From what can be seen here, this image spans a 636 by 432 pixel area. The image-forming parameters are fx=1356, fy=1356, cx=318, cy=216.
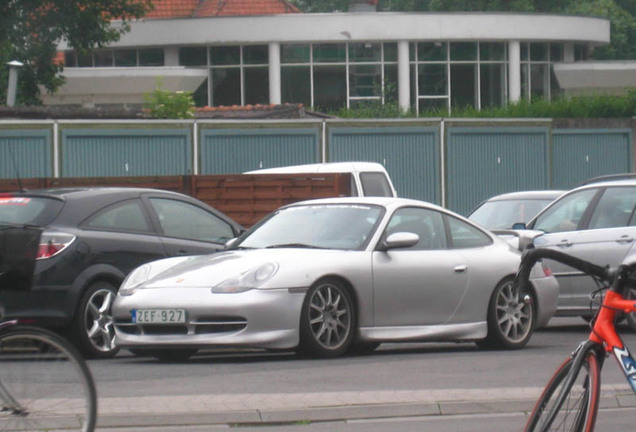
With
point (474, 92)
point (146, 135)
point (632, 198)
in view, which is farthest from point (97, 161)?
point (474, 92)

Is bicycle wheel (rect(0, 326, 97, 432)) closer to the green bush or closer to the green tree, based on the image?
the green bush

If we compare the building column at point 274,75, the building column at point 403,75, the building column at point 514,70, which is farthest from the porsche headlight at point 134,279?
the building column at point 514,70

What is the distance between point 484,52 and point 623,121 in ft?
52.8

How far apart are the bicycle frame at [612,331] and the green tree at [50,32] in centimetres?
3857

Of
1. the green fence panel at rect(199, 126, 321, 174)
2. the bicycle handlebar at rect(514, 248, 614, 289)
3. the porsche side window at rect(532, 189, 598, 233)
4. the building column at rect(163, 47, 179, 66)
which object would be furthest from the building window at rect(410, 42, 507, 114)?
the bicycle handlebar at rect(514, 248, 614, 289)

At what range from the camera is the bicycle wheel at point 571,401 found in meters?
4.55

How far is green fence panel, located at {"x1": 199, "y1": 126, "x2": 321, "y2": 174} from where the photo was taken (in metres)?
29.6

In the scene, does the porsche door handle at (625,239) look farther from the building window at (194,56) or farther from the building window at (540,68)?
the building window at (540,68)

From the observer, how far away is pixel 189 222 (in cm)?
1306

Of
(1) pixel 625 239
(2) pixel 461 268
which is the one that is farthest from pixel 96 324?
(1) pixel 625 239

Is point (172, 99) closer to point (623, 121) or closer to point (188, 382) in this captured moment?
point (623, 121)

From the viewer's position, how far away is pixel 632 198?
1405cm

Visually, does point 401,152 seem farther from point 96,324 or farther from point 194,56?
point 194,56

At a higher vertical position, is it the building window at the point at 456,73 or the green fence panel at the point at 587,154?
the building window at the point at 456,73
